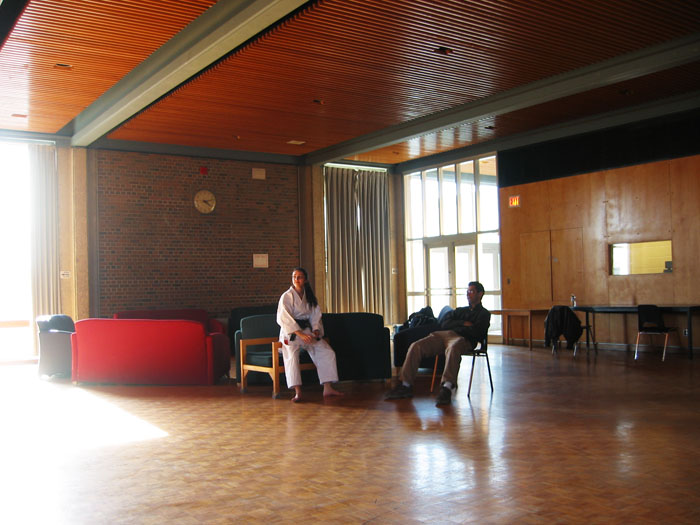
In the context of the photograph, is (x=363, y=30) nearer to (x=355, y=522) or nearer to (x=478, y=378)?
(x=478, y=378)

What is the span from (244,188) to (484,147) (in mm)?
4657

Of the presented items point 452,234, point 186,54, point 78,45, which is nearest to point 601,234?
point 452,234

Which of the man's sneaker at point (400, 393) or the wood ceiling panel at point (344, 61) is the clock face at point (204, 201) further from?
the man's sneaker at point (400, 393)

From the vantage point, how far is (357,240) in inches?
572

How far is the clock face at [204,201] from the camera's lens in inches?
495

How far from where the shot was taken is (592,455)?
423cm

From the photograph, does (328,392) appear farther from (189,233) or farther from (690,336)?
(189,233)

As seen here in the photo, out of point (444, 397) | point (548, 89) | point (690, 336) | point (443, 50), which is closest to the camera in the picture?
point (444, 397)

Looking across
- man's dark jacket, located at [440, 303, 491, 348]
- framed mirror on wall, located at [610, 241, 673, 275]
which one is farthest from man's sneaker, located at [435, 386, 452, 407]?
framed mirror on wall, located at [610, 241, 673, 275]

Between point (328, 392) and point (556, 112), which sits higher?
point (556, 112)

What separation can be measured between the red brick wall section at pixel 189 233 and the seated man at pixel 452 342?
21.9 ft

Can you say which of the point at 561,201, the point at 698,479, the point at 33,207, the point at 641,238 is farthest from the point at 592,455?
the point at 33,207

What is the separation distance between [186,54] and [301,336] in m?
3.38

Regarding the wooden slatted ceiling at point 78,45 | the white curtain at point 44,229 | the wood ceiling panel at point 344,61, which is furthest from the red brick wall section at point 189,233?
the wooden slatted ceiling at point 78,45
